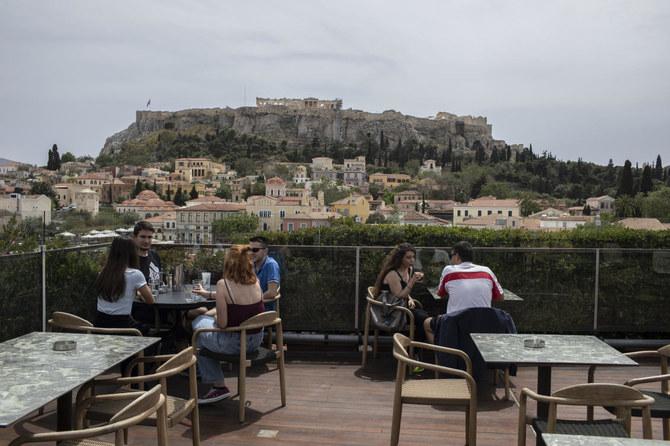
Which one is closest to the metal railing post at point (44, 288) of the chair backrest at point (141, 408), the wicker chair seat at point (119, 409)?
the wicker chair seat at point (119, 409)

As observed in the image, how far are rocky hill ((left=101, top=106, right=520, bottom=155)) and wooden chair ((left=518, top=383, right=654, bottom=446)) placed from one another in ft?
441

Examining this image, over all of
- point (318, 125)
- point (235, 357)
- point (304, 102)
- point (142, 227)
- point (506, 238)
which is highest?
point (304, 102)

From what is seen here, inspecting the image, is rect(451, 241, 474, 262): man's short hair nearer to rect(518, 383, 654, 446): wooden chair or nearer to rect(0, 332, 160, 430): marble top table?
rect(518, 383, 654, 446): wooden chair

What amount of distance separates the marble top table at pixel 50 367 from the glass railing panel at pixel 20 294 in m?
1.42

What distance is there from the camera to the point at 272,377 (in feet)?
16.4

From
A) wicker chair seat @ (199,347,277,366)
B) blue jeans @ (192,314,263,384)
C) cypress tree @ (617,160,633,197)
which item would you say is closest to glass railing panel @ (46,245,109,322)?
blue jeans @ (192,314,263,384)

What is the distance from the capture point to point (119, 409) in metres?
2.85

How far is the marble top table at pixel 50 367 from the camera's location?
216 cm

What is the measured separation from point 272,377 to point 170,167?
121m

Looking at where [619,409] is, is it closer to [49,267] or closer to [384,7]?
[49,267]

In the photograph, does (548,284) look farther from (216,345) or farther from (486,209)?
(486,209)

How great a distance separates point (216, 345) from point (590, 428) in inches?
91.7

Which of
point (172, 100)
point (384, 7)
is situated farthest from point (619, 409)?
point (172, 100)

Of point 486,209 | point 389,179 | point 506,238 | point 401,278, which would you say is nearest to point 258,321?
point 401,278
